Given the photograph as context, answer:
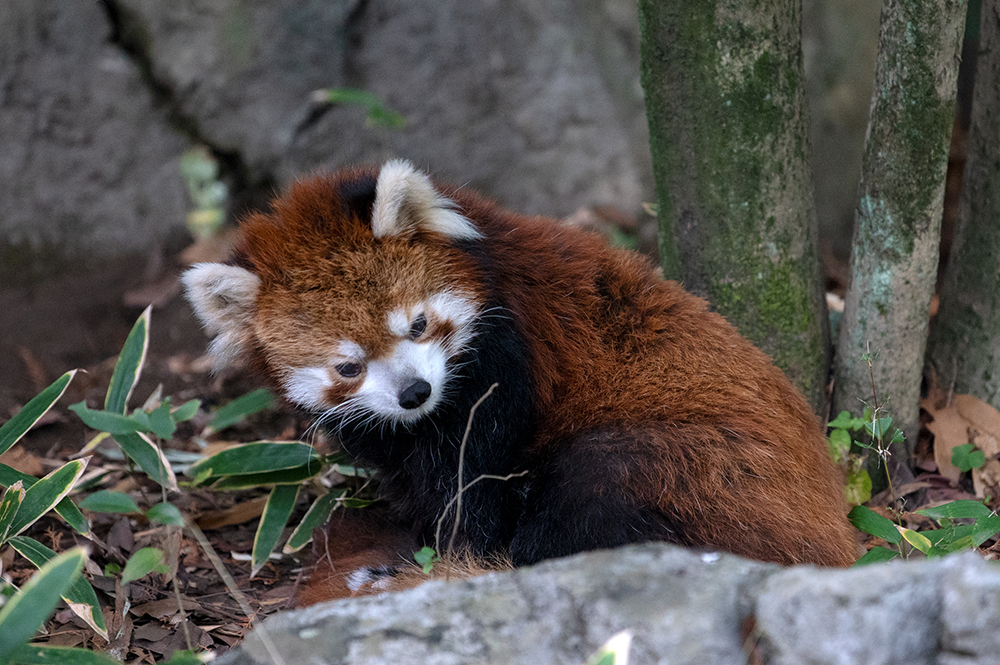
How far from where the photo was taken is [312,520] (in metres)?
3.17

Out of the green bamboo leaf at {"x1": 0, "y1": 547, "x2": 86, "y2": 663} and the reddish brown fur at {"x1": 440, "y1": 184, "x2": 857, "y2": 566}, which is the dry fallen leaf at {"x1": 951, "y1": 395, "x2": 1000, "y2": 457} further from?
the green bamboo leaf at {"x1": 0, "y1": 547, "x2": 86, "y2": 663}

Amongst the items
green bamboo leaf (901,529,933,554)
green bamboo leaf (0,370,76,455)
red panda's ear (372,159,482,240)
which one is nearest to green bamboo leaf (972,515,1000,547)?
green bamboo leaf (901,529,933,554)

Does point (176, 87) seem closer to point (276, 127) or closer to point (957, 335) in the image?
point (276, 127)

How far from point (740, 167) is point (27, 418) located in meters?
2.63

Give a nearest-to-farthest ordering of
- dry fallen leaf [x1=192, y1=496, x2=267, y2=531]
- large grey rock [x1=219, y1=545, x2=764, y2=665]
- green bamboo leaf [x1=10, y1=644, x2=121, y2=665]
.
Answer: large grey rock [x1=219, y1=545, x2=764, y2=665]
green bamboo leaf [x1=10, y1=644, x2=121, y2=665]
dry fallen leaf [x1=192, y1=496, x2=267, y2=531]

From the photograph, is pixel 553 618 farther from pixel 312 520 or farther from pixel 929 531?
pixel 312 520

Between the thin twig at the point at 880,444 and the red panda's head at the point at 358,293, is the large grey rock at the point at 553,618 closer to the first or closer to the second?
the red panda's head at the point at 358,293

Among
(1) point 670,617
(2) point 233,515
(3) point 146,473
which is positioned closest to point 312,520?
(2) point 233,515

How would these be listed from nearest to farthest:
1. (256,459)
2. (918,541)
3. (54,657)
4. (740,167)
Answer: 1. (54,657)
2. (918,541)
3. (740,167)
4. (256,459)

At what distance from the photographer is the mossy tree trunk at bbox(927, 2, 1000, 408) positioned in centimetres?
300

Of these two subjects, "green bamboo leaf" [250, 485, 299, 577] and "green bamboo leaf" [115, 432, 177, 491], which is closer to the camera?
"green bamboo leaf" [115, 432, 177, 491]

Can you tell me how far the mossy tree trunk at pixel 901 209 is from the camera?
104 inches

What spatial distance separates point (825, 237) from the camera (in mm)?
4832

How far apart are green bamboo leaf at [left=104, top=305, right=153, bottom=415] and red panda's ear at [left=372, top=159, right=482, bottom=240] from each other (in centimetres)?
120
